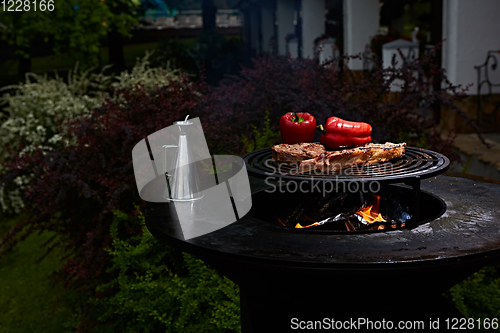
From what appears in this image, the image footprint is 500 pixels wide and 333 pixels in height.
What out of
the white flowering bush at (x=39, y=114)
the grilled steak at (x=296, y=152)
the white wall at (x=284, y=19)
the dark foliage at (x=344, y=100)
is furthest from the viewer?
the white wall at (x=284, y=19)

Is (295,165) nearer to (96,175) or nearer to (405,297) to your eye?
(405,297)

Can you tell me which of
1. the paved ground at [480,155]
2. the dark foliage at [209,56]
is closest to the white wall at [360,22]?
the paved ground at [480,155]

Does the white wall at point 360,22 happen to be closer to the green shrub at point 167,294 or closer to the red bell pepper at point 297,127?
the green shrub at point 167,294

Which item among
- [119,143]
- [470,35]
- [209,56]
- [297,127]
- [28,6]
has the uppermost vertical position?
[28,6]

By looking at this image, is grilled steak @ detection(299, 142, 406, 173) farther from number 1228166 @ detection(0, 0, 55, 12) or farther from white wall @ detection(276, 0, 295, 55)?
white wall @ detection(276, 0, 295, 55)

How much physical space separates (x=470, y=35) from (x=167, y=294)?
549 centimetres

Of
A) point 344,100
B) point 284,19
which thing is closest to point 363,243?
point 344,100

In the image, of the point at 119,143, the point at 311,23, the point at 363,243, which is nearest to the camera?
the point at 363,243

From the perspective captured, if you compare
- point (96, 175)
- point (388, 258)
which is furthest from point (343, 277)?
point (96, 175)

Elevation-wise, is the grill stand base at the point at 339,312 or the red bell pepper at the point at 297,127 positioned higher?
the red bell pepper at the point at 297,127

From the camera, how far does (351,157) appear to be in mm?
1975

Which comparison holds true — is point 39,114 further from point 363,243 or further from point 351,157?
point 363,243

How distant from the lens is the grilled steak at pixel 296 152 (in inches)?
79.6

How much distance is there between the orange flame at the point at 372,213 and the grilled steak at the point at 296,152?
38 centimetres
